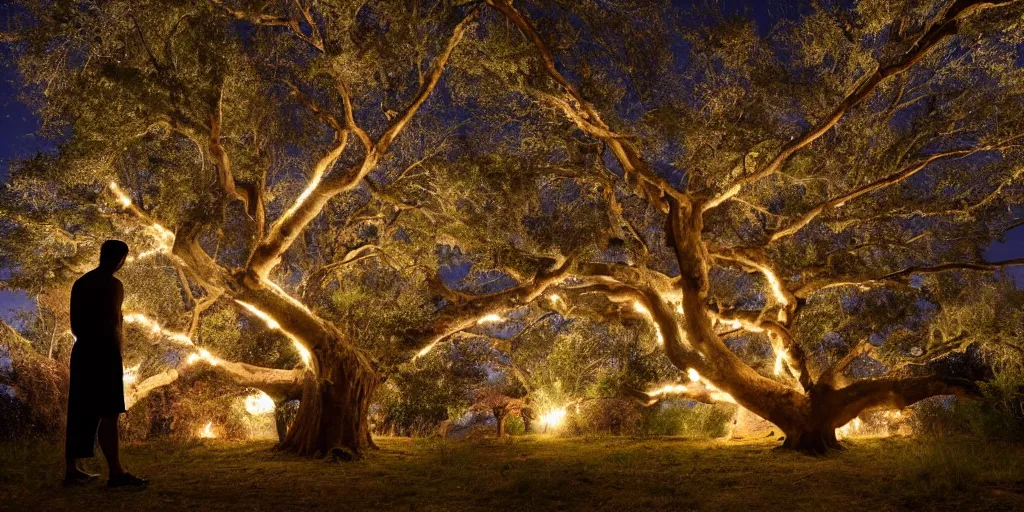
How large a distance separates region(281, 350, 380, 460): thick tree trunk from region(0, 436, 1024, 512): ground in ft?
1.44

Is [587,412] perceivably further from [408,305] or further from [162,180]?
[162,180]

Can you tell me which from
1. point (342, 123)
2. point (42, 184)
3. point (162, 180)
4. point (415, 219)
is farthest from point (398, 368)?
point (42, 184)

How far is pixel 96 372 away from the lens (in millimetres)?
5418

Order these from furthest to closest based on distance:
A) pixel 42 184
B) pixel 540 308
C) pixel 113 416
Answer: pixel 540 308, pixel 42 184, pixel 113 416

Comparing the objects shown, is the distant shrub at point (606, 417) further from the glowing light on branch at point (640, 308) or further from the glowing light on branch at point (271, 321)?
the glowing light on branch at point (271, 321)

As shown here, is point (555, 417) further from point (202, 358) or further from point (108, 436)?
point (108, 436)

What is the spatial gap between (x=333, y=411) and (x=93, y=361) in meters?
5.39

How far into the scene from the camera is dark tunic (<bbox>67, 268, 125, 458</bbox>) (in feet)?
17.6

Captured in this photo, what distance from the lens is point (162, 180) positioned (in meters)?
11.7

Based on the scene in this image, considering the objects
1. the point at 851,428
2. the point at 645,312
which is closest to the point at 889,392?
the point at 645,312

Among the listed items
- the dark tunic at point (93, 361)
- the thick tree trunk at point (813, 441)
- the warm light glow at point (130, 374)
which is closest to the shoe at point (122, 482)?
the dark tunic at point (93, 361)

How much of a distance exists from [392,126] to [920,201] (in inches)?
377

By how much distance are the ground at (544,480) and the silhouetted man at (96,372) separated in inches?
13.6

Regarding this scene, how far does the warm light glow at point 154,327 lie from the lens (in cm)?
1109
